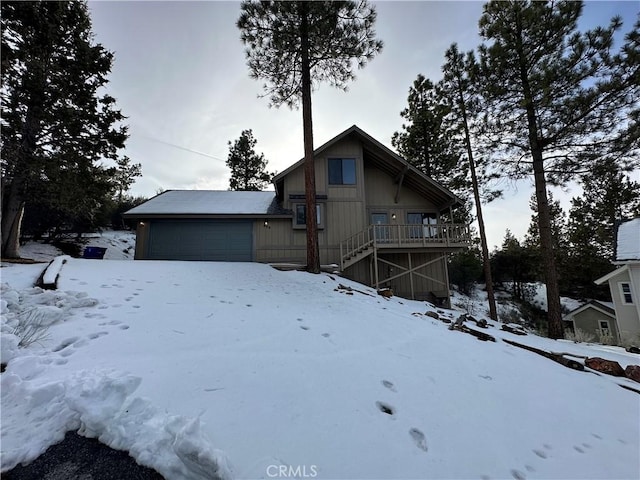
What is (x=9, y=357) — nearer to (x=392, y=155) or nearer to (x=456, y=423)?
(x=456, y=423)

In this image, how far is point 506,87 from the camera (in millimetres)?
9008

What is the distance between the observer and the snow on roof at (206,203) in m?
11.5

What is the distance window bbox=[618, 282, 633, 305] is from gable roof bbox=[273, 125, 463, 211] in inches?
357

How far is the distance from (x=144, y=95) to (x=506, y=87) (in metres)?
13.7

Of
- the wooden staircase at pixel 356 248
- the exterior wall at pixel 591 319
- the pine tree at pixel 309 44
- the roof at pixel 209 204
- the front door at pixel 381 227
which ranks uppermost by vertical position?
the pine tree at pixel 309 44

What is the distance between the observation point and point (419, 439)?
1960mm

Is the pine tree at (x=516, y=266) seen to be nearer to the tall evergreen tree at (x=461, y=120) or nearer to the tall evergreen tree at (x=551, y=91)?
the tall evergreen tree at (x=461, y=120)

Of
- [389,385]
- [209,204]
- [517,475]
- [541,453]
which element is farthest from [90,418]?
[209,204]

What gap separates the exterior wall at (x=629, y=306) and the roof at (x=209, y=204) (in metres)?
15.8

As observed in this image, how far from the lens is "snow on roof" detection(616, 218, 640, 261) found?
11.7m

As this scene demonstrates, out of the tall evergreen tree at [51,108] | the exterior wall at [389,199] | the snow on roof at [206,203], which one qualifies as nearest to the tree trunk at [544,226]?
the exterior wall at [389,199]

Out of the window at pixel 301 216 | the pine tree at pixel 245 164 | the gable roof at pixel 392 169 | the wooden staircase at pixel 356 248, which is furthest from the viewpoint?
the pine tree at pixel 245 164

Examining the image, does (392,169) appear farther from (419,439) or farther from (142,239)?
(419,439)

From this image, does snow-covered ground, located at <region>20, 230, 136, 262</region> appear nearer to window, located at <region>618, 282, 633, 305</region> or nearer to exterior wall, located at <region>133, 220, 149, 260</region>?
exterior wall, located at <region>133, 220, 149, 260</region>
